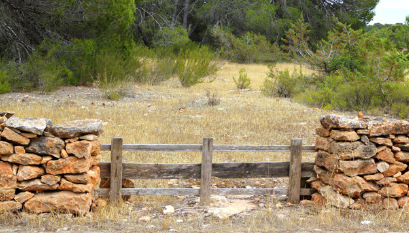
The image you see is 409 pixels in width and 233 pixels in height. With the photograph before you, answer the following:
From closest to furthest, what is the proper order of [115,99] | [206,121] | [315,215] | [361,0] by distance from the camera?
1. [315,215]
2. [206,121]
3. [115,99]
4. [361,0]

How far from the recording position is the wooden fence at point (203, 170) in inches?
213

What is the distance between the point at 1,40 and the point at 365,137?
12821 mm

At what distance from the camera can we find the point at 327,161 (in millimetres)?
5613

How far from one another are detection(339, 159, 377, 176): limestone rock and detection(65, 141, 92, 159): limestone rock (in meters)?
3.17

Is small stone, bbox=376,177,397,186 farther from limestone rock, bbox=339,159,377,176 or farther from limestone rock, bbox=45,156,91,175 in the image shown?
limestone rock, bbox=45,156,91,175

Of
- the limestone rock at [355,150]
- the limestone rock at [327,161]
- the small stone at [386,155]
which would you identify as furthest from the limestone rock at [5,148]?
the small stone at [386,155]

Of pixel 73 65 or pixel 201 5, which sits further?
pixel 201 5

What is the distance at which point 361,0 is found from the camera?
28.3 m

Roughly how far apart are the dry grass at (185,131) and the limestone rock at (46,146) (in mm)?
732

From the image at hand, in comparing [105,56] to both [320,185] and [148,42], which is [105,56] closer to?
[148,42]

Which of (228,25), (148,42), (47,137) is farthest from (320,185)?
(228,25)

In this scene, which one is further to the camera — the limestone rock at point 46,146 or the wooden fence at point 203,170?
the wooden fence at point 203,170

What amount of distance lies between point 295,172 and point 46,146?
3222mm

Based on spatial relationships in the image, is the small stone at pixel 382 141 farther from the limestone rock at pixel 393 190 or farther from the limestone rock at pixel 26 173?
the limestone rock at pixel 26 173
